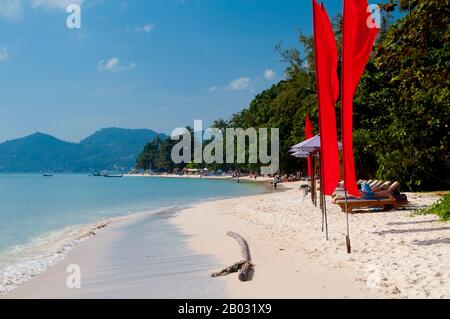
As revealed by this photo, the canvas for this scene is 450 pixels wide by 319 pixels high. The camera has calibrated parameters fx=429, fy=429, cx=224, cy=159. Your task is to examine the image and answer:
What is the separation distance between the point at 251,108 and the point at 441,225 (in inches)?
2652

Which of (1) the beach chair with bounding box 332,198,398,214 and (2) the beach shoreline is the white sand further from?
(1) the beach chair with bounding box 332,198,398,214

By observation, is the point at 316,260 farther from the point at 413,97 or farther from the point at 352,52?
the point at 413,97

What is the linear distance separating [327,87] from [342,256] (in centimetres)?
336

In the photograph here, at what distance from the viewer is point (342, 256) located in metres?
8.27

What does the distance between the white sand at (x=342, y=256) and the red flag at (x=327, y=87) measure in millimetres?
1694

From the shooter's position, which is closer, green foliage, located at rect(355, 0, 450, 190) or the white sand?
the white sand

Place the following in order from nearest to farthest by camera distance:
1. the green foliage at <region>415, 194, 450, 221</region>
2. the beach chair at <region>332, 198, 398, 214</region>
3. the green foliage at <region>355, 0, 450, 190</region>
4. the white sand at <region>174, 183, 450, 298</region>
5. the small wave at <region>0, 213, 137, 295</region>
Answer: the white sand at <region>174, 183, 450, 298</region> < the green foliage at <region>355, 0, 450, 190</region> < the small wave at <region>0, 213, 137, 295</region> < the green foliage at <region>415, 194, 450, 221</region> < the beach chair at <region>332, 198, 398, 214</region>

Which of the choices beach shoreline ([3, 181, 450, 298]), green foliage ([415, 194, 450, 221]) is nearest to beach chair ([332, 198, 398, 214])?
beach shoreline ([3, 181, 450, 298])

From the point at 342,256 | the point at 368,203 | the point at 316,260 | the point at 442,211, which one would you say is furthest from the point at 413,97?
the point at 316,260

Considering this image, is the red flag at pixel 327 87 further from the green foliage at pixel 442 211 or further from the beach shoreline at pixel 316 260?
the green foliage at pixel 442 211

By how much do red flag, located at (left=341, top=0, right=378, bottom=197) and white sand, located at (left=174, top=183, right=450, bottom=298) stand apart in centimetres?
150

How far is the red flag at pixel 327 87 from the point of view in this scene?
8.50m

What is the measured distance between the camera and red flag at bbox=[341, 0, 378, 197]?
736cm
